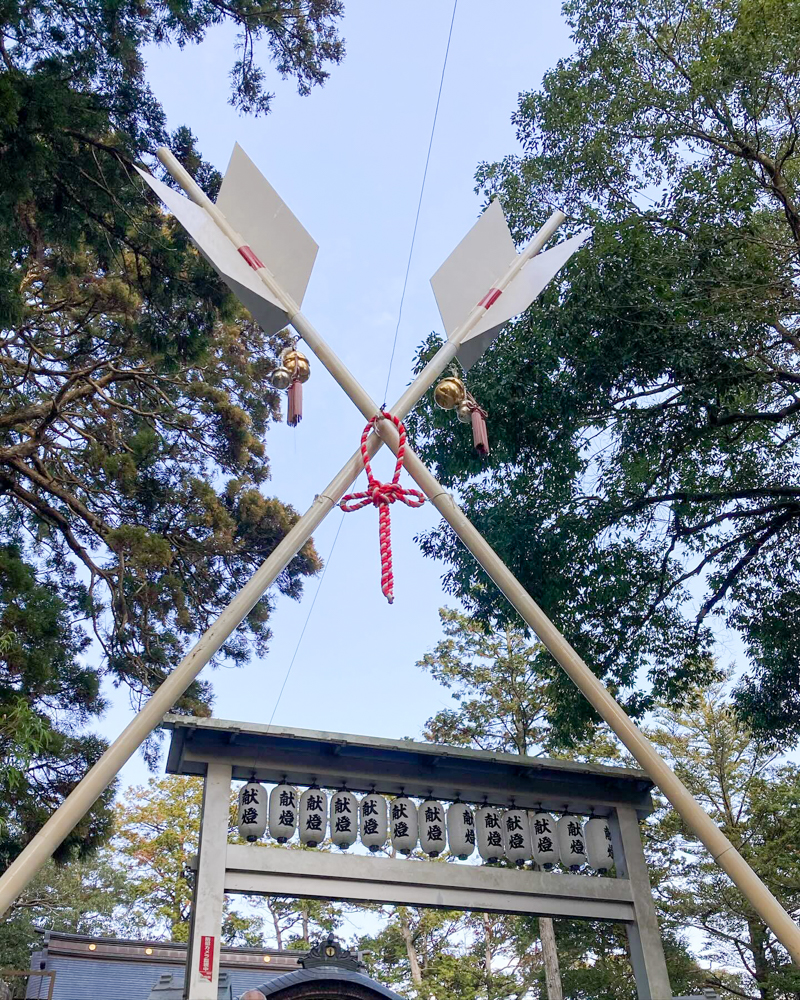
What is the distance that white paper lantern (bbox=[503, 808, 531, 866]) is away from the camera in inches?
204

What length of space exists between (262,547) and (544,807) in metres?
5.05

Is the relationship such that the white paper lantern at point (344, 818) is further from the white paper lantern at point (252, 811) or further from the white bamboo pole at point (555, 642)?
the white bamboo pole at point (555, 642)

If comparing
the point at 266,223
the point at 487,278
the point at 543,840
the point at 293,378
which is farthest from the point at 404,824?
the point at 266,223

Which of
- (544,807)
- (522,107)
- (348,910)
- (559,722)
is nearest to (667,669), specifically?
(559,722)

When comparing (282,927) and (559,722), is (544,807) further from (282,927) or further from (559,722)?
(282,927)

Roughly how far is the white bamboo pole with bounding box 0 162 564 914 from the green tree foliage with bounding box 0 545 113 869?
1.77 m

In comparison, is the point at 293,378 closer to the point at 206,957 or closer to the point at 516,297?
the point at 516,297

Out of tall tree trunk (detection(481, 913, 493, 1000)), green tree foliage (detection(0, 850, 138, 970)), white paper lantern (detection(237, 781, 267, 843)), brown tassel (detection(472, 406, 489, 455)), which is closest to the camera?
brown tassel (detection(472, 406, 489, 455))

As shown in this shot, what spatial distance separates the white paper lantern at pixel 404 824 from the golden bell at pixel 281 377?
8.64 ft

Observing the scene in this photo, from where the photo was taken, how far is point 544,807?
539cm

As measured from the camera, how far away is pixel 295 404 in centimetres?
453

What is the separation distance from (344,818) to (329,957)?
1135 millimetres

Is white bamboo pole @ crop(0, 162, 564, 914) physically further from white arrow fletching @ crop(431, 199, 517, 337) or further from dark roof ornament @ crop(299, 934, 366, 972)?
dark roof ornament @ crop(299, 934, 366, 972)

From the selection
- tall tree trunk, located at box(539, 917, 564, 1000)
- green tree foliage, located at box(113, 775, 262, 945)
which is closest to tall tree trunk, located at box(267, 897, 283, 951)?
green tree foliage, located at box(113, 775, 262, 945)
